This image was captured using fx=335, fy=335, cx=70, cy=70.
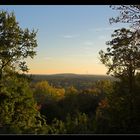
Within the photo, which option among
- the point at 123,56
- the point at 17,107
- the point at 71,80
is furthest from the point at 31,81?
the point at 71,80

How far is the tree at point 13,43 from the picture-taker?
518 inches

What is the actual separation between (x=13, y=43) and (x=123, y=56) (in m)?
4.61

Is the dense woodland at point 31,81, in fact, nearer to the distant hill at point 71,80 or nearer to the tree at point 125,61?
the tree at point 125,61

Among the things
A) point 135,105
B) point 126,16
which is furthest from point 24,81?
point 126,16

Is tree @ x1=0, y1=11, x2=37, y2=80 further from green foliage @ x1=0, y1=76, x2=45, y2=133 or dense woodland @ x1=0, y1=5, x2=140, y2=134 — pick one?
green foliage @ x1=0, y1=76, x2=45, y2=133

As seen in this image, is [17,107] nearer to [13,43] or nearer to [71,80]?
[13,43]

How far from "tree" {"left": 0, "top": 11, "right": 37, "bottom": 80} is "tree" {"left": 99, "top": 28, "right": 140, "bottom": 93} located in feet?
9.78

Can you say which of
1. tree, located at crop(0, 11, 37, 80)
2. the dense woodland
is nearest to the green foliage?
the dense woodland

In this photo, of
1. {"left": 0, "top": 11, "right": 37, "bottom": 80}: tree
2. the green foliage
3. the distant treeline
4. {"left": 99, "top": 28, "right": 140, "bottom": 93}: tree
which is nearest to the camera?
{"left": 99, "top": 28, "right": 140, "bottom": 93}: tree

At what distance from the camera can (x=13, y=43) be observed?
13.7m

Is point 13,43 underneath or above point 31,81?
above

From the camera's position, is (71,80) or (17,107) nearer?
(17,107)

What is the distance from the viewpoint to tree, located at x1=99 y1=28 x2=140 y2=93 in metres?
10.4

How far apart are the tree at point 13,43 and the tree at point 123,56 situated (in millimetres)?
2980
